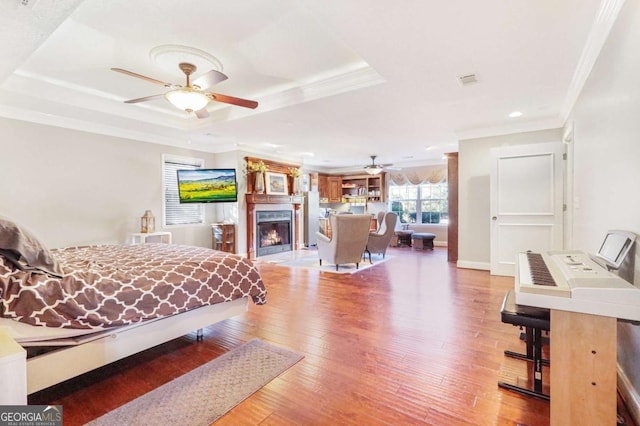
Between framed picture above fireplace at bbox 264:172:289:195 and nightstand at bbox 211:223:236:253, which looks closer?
nightstand at bbox 211:223:236:253

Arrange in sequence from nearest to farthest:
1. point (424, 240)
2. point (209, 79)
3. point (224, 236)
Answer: point (209, 79), point (224, 236), point (424, 240)

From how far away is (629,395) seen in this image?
5.32 feet

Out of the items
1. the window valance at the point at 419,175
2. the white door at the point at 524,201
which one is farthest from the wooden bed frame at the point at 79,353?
the window valance at the point at 419,175

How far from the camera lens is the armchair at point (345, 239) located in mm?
4984

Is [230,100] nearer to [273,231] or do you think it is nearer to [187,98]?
[187,98]

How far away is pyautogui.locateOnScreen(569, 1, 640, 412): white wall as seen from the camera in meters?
1.60

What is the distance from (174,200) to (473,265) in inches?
228

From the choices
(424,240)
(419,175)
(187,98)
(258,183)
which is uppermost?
(187,98)

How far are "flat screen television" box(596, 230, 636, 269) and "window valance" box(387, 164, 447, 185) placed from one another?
6970 millimetres

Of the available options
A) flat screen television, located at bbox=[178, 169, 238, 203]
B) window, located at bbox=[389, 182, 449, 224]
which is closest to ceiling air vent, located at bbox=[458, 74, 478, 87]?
flat screen television, located at bbox=[178, 169, 238, 203]

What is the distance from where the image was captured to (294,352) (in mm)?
2281

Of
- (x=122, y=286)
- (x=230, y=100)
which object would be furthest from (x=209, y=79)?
(x=122, y=286)

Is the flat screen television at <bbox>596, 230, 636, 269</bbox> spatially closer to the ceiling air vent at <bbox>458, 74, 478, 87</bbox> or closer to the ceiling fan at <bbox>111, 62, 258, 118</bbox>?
the ceiling air vent at <bbox>458, 74, 478, 87</bbox>

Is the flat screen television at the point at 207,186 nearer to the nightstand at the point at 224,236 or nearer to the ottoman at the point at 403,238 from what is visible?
the nightstand at the point at 224,236
